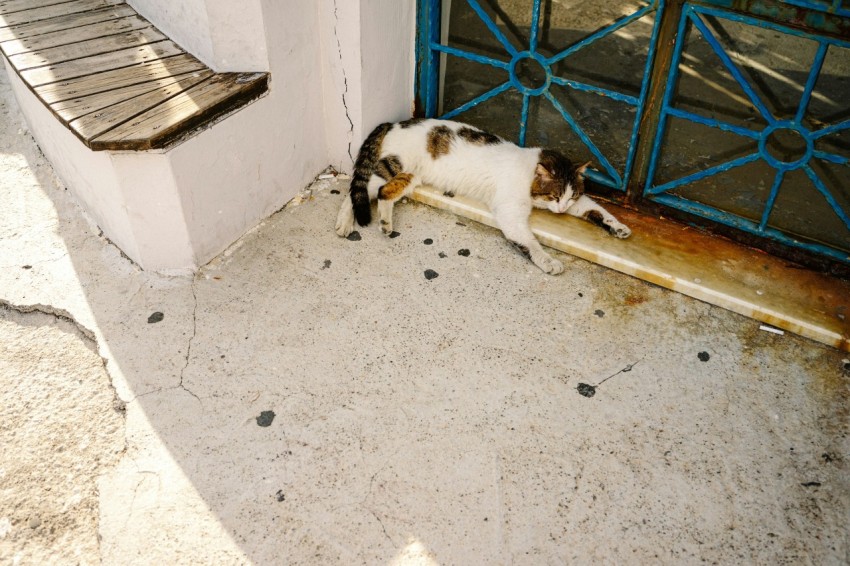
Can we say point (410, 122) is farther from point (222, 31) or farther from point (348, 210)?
point (222, 31)

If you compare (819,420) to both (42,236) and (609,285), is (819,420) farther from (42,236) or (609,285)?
(42,236)

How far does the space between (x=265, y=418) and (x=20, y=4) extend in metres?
2.95

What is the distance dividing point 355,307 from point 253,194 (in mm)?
888

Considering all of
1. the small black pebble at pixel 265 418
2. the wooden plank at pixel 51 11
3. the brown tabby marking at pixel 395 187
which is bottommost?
the small black pebble at pixel 265 418

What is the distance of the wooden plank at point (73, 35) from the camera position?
3.45 meters

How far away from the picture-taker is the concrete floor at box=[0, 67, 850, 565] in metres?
2.38

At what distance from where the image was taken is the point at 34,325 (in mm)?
3117

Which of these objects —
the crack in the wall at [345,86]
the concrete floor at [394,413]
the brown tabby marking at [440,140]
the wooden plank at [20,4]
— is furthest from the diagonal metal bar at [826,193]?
the wooden plank at [20,4]

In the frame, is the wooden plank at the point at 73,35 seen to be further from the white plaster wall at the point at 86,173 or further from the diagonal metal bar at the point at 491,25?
the diagonal metal bar at the point at 491,25

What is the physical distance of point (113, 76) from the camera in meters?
3.24

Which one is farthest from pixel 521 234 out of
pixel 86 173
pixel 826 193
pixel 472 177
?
pixel 86 173

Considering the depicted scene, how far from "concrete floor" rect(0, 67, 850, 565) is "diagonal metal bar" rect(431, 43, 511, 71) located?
960mm

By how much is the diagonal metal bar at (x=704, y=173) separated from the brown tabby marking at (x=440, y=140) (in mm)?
1097

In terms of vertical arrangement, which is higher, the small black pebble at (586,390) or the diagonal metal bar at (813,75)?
the diagonal metal bar at (813,75)
